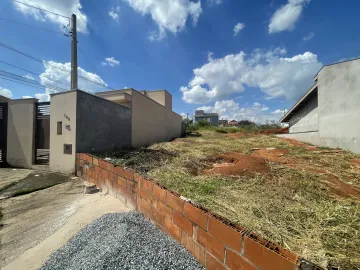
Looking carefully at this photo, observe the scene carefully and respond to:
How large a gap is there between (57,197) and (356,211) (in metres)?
4.49

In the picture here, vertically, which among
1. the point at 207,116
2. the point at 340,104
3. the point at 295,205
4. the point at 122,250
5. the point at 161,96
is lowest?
the point at 122,250

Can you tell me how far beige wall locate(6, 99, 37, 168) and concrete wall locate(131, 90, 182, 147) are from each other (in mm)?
3830

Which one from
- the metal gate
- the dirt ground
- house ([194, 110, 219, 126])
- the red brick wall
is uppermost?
house ([194, 110, 219, 126])

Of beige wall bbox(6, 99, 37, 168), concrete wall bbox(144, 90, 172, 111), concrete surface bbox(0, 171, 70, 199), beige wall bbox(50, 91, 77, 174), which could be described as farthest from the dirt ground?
concrete wall bbox(144, 90, 172, 111)

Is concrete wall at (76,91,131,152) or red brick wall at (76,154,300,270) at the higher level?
concrete wall at (76,91,131,152)

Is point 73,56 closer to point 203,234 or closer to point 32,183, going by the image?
point 32,183

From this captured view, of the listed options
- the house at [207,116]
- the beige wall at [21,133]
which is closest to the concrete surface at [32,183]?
the beige wall at [21,133]

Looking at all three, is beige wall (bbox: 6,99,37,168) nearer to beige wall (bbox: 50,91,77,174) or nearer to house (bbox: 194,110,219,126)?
beige wall (bbox: 50,91,77,174)

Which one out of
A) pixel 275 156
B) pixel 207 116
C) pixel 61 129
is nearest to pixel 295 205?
pixel 275 156

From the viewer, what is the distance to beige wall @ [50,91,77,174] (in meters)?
4.83

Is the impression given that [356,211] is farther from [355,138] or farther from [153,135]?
[153,135]

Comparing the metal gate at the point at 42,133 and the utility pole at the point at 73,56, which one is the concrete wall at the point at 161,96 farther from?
the metal gate at the point at 42,133

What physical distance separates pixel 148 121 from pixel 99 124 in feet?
15.8

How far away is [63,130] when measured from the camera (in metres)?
5.05
